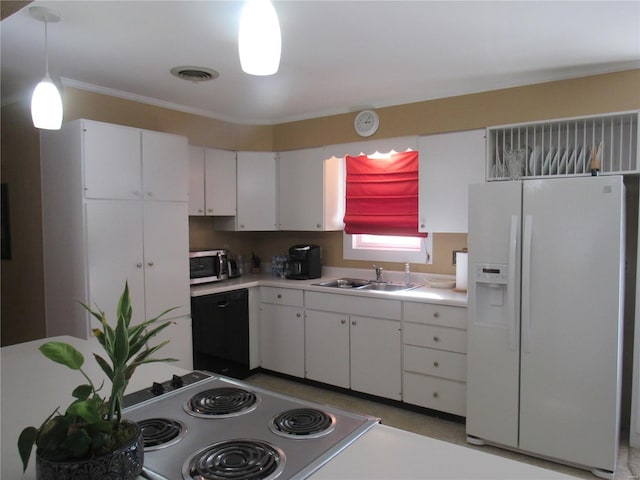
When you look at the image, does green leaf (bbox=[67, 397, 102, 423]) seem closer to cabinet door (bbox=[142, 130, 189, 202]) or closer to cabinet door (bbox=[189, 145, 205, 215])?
cabinet door (bbox=[142, 130, 189, 202])

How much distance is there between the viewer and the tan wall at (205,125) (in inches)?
120

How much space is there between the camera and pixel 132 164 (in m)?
3.19

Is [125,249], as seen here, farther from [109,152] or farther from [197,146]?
[197,146]

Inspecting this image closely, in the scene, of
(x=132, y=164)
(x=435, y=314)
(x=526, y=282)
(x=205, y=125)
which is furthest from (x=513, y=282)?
(x=205, y=125)

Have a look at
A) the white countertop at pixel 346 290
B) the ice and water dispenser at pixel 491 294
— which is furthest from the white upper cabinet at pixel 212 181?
the ice and water dispenser at pixel 491 294

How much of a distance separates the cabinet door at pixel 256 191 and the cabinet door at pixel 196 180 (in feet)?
1.26

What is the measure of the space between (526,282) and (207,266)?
252 centimetres

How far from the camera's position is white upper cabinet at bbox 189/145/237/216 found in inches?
156

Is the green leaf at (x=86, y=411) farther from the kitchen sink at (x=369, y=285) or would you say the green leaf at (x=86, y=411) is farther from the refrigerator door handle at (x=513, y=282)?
the kitchen sink at (x=369, y=285)

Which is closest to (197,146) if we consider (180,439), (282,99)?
(282,99)

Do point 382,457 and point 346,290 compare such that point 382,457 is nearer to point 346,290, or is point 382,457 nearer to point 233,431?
point 233,431

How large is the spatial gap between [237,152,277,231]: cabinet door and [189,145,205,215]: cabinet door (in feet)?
1.26

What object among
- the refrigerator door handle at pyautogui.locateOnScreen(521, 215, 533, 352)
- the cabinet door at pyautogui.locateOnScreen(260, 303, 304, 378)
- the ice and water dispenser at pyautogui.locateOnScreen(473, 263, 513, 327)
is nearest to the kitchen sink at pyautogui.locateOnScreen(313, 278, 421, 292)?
the cabinet door at pyautogui.locateOnScreen(260, 303, 304, 378)

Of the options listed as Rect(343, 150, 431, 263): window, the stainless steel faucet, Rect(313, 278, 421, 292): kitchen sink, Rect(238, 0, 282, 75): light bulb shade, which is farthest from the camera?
the stainless steel faucet
